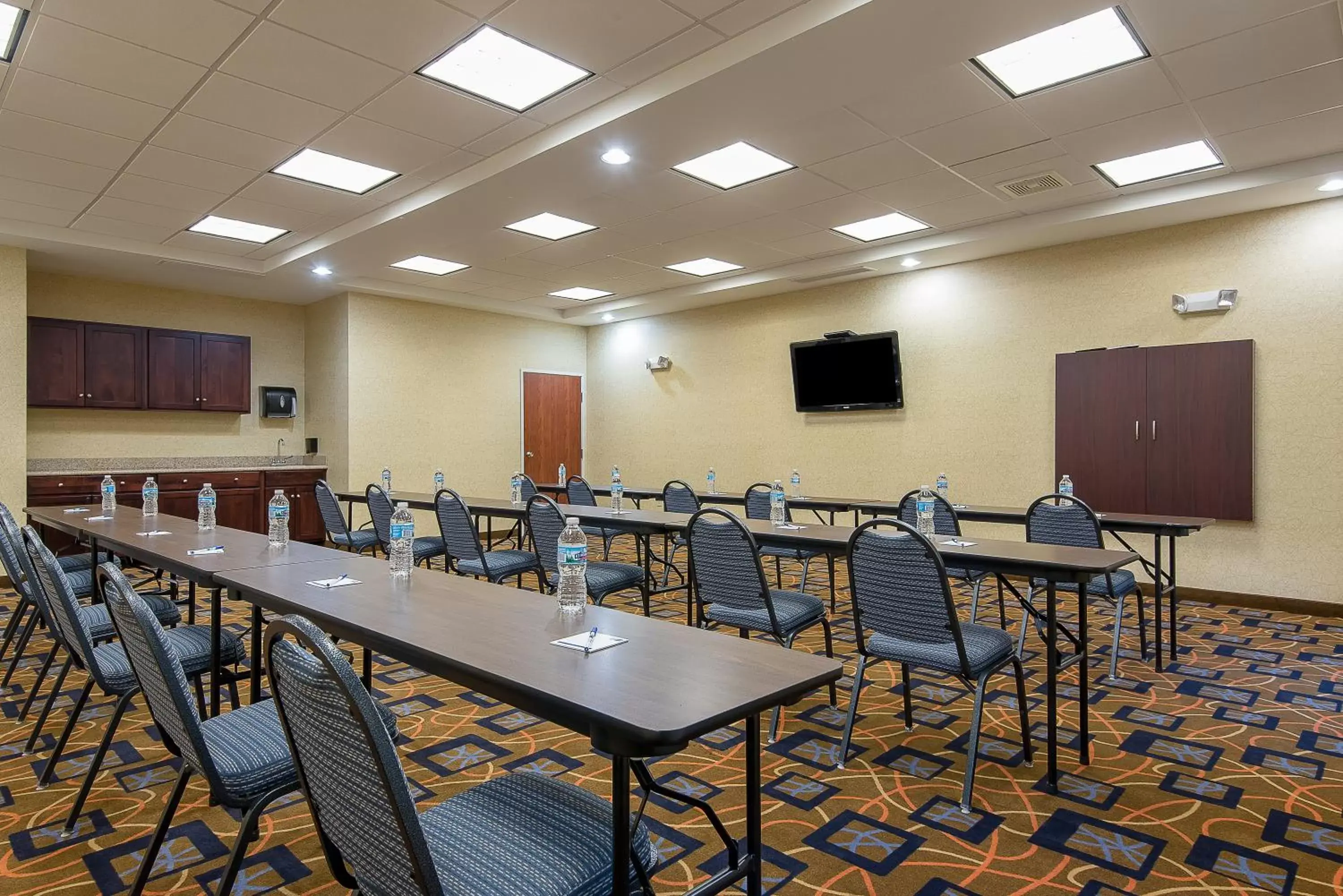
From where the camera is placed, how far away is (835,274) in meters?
7.66

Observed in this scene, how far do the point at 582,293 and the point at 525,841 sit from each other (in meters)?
7.93

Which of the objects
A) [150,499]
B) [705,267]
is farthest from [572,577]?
[705,267]

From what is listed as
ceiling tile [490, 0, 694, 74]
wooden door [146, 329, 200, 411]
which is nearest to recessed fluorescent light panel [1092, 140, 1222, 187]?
ceiling tile [490, 0, 694, 74]

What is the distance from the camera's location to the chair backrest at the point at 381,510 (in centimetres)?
555

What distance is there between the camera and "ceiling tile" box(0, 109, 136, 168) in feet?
13.8

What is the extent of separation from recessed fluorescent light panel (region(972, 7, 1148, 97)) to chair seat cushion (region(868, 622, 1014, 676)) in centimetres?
254

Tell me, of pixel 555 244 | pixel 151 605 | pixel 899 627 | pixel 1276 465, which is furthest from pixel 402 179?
pixel 1276 465

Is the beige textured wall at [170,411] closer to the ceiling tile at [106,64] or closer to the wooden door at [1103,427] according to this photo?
the ceiling tile at [106,64]

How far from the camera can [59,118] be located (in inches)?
163

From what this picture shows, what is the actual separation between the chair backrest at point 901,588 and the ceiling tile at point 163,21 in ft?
10.9

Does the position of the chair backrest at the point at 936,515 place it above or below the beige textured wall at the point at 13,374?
below

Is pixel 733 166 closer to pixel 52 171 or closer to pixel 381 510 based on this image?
pixel 381 510

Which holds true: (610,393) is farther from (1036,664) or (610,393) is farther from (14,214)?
(1036,664)

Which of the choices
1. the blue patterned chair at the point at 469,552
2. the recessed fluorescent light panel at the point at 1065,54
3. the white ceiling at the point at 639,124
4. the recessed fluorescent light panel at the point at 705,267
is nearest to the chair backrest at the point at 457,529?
the blue patterned chair at the point at 469,552
